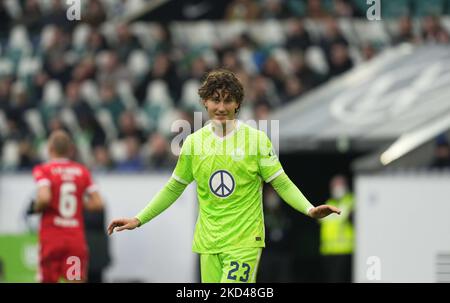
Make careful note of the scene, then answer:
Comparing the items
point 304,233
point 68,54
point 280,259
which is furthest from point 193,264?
point 68,54

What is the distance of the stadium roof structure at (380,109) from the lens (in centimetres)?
1488

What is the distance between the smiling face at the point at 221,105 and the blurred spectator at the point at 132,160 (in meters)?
8.99

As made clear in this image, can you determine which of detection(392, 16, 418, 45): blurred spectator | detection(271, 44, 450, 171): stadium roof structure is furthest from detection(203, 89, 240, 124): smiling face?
detection(392, 16, 418, 45): blurred spectator

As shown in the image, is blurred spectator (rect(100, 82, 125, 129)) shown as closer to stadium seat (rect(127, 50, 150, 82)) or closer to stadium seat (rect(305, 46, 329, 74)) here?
stadium seat (rect(127, 50, 150, 82))

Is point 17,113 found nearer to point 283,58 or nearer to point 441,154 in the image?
point 283,58

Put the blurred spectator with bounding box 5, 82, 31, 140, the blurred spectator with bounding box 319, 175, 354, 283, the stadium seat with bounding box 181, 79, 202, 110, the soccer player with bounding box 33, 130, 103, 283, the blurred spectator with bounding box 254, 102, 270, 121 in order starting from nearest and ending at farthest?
the soccer player with bounding box 33, 130, 103, 283 → the blurred spectator with bounding box 319, 175, 354, 283 → the blurred spectator with bounding box 254, 102, 270, 121 → the stadium seat with bounding box 181, 79, 202, 110 → the blurred spectator with bounding box 5, 82, 31, 140

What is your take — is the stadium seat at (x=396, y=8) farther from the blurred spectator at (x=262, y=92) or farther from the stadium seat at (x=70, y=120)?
the stadium seat at (x=70, y=120)

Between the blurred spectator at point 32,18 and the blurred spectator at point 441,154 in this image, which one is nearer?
the blurred spectator at point 441,154

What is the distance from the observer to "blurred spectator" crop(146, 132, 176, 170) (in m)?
16.4

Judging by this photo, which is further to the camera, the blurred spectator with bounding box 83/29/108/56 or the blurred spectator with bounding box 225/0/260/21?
the blurred spectator with bounding box 83/29/108/56

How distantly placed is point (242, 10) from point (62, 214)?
443 inches

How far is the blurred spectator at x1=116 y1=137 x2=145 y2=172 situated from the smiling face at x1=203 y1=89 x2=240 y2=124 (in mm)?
8987

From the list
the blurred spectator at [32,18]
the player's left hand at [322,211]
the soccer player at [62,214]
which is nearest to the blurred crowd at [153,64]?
the blurred spectator at [32,18]

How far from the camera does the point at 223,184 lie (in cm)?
738
